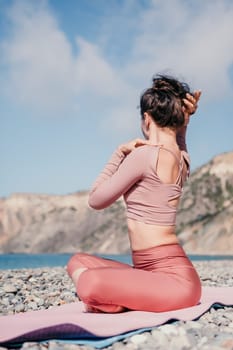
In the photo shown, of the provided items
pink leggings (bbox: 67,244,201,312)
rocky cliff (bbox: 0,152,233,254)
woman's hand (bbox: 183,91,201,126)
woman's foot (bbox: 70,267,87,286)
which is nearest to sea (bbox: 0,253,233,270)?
rocky cliff (bbox: 0,152,233,254)

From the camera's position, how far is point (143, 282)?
4.89m

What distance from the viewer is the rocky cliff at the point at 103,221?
301 feet

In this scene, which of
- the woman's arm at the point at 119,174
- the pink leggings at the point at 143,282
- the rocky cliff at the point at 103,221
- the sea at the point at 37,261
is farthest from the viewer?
the rocky cliff at the point at 103,221

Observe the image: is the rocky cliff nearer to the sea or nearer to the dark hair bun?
the sea

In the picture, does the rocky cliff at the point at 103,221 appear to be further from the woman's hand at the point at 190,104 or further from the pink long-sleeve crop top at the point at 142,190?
the pink long-sleeve crop top at the point at 142,190

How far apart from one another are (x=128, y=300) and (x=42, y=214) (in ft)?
Answer: 389

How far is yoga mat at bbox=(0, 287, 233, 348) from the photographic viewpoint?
13.6ft

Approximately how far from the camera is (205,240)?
296 ft

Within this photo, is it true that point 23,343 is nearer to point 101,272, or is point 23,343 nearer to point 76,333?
point 76,333

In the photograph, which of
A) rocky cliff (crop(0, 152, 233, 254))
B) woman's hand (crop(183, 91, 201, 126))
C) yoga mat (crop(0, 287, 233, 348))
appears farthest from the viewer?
rocky cliff (crop(0, 152, 233, 254))

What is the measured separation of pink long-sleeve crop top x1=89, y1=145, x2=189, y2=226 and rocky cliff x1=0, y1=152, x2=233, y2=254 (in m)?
83.6

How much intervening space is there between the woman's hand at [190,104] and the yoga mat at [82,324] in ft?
5.74

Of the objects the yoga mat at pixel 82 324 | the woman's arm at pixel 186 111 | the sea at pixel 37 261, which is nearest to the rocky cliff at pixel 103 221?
the sea at pixel 37 261

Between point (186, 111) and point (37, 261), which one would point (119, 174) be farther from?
point (37, 261)
